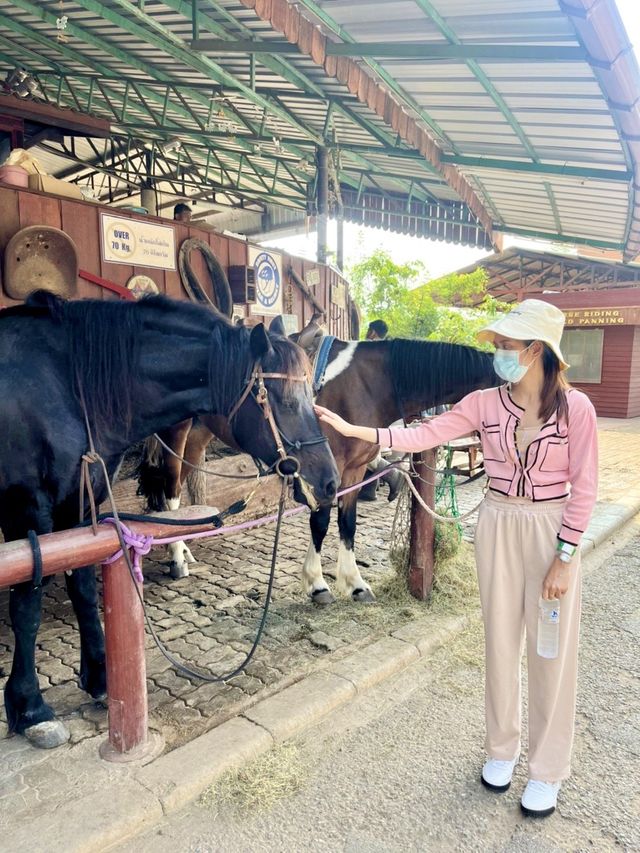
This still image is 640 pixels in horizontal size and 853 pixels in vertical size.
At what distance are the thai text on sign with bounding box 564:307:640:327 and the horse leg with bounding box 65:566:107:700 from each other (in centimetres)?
1575

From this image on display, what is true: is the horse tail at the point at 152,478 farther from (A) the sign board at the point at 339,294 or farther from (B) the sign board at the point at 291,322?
(A) the sign board at the point at 339,294

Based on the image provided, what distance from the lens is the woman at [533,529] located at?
194 centimetres

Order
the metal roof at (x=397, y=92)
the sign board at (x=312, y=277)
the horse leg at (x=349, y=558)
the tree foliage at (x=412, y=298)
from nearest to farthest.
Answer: the horse leg at (x=349, y=558), the metal roof at (x=397, y=92), the sign board at (x=312, y=277), the tree foliage at (x=412, y=298)

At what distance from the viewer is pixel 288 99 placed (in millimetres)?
7688

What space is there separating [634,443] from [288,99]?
9606 mm

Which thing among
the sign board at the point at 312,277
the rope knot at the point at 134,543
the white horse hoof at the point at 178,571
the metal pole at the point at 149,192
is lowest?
the white horse hoof at the point at 178,571

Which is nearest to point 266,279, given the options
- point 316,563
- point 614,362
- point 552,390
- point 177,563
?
point 177,563

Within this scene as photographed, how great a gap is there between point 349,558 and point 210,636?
1.12 m

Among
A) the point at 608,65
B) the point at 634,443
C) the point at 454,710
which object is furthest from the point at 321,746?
the point at 634,443

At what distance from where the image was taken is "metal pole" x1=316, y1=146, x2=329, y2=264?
27.3ft

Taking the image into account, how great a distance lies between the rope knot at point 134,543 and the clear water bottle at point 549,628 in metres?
1.48

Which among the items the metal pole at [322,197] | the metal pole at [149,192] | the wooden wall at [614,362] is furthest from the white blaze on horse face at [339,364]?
the wooden wall at [614,362]

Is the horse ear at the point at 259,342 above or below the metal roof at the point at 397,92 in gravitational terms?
below

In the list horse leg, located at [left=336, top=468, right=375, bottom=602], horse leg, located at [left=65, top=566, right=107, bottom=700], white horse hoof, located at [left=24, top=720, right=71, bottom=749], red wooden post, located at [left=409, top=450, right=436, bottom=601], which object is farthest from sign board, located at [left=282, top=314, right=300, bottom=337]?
white horse hoof, located at [left=24, top=720, right=71, bottom=749]
